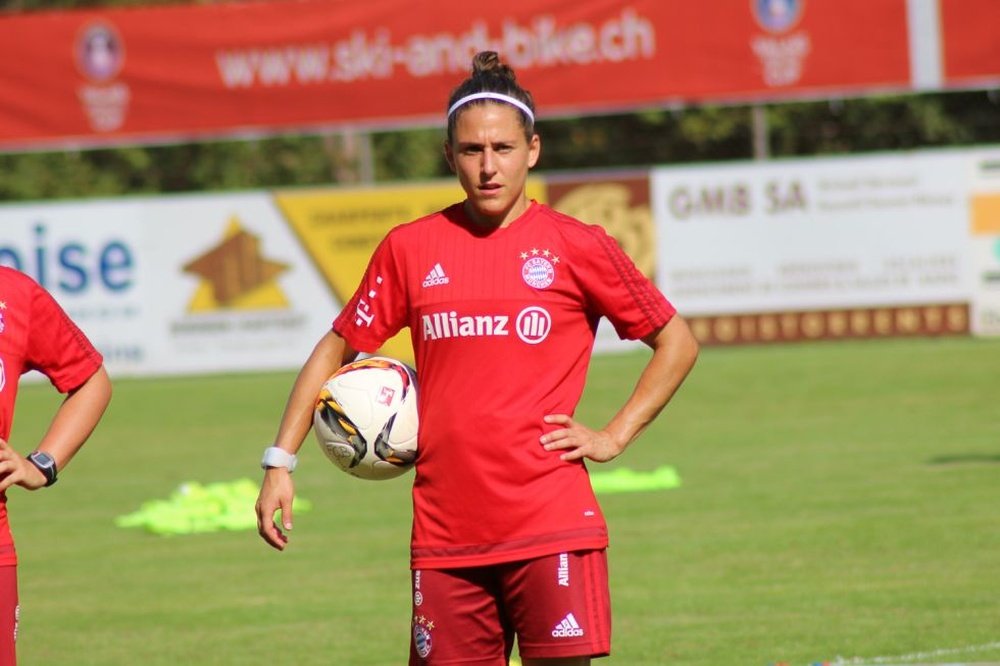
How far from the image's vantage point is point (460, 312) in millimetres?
5000

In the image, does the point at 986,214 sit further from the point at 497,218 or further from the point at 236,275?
the point at 497,218

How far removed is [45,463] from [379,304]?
107 centimetres

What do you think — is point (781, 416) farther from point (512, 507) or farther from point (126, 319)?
point (512, 507)

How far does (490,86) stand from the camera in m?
5.07

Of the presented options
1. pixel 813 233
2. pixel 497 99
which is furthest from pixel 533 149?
pixel 813 233

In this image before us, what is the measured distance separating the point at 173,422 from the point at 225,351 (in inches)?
171

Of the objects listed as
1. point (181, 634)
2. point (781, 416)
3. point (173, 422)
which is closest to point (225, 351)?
point (173, 422)

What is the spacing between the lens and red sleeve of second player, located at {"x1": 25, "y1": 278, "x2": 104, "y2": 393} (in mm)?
5324

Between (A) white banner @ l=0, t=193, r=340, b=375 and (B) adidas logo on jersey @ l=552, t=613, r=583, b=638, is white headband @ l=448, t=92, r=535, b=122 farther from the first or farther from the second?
(A) white banner @ l=0, t=193, r=340, b=375

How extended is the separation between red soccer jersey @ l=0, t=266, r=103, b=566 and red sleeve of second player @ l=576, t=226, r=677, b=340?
5.06 ft

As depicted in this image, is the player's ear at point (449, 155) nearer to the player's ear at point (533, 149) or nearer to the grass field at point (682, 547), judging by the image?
the player's ear at point (533, 149)

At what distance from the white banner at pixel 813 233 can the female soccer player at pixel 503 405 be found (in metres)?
17.6

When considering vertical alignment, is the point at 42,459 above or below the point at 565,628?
above

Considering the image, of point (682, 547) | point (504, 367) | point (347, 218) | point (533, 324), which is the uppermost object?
point (347, 218)
